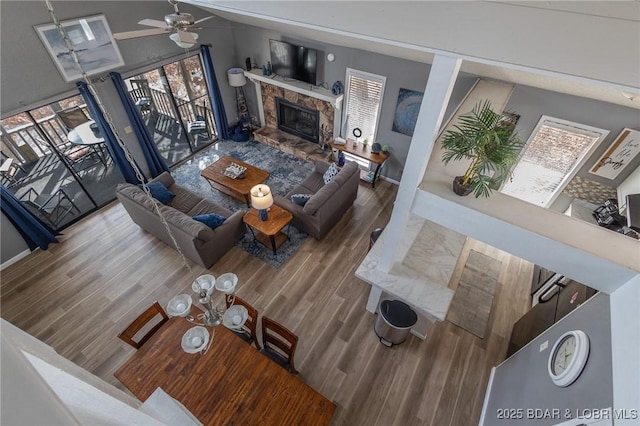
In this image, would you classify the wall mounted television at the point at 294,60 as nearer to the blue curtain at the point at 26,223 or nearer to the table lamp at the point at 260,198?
the table lamp at the point at 260,198

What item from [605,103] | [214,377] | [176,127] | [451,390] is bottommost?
[451,390]

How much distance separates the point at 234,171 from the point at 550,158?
216 inches

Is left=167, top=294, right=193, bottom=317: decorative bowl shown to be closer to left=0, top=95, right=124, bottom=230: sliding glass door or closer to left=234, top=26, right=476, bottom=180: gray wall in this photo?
left=0, top=95, right=124, bottom=230: sliding glass door

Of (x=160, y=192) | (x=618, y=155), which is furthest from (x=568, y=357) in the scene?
(x=160, y=192)

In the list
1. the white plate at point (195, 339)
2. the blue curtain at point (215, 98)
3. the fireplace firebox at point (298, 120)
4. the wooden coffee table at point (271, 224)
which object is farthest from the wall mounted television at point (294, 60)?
the white plate at point (195, 339)

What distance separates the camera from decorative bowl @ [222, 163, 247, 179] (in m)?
5.81

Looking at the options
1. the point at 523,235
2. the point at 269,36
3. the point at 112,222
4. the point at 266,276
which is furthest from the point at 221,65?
the point at 523,235

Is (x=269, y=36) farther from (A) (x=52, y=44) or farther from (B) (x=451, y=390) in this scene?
(B) (x=451, y=390)

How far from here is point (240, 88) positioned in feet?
24.8

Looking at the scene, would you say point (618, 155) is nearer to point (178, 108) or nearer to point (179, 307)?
point (179, 307)

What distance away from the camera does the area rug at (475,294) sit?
4.16m

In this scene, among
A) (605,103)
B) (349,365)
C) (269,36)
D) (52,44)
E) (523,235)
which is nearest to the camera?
(523,235)

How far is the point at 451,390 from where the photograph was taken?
11.6 feet

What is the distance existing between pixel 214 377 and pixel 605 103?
5850mm
